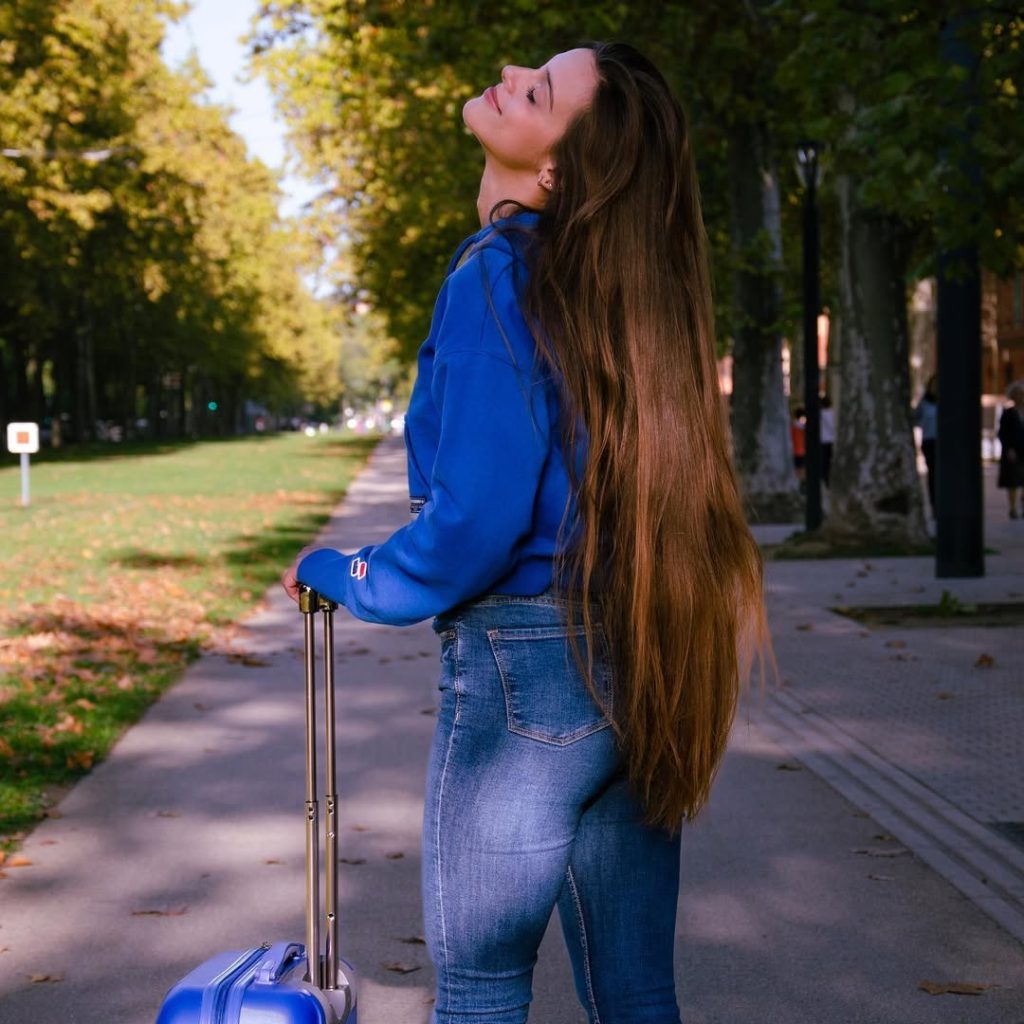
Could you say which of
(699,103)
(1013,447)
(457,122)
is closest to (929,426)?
(1013,447)

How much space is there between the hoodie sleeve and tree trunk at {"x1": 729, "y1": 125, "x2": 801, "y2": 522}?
18.9 metres

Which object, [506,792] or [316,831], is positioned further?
[316,831]

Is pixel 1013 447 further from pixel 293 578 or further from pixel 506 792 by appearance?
pixel 506 792

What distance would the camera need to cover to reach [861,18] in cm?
1108

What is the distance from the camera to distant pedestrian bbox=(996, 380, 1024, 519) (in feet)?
73.1

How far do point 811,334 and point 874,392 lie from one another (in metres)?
2.82

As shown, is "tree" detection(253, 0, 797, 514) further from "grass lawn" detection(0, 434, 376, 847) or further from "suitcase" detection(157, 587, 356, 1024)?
"suitcase" detection(157, 587, 356, 1024)

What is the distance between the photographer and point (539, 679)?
2.32 meters

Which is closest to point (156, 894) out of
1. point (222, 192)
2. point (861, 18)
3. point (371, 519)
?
point (861, 18)

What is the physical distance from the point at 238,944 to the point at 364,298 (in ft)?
110

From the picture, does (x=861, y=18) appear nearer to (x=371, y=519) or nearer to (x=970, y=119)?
(x=970, y=119)

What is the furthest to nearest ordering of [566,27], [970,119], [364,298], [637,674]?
[364,298] → [566,27] → [970,119] → [637,674]

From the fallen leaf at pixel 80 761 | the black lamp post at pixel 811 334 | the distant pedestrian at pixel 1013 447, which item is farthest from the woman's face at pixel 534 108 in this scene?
the distant pedestrian at pixel 1013 447

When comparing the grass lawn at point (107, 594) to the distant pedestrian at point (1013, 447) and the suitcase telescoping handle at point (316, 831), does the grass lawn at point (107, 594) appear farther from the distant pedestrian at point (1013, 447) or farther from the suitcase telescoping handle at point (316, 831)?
the distant pedestrian at point (1013, 447)
